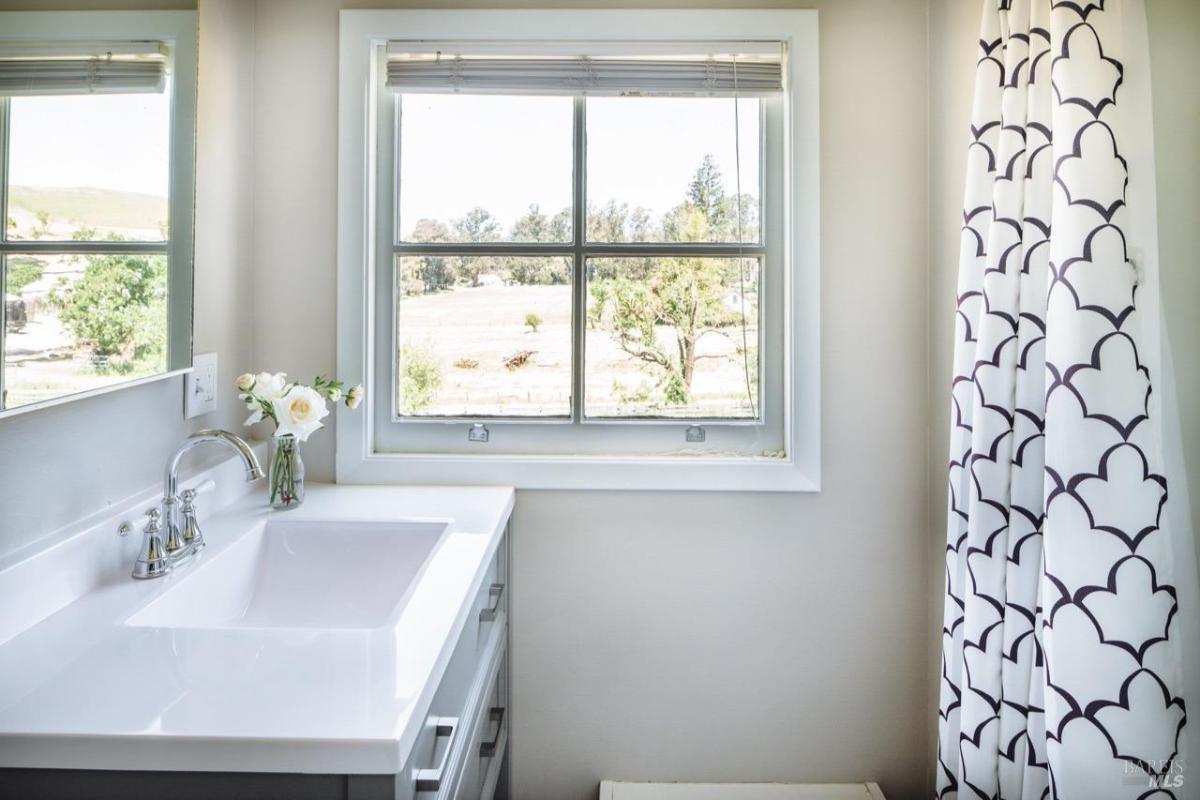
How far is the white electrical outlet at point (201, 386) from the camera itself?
1.52m

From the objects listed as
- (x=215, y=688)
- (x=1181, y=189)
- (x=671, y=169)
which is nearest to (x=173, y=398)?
(x=215, y=688)

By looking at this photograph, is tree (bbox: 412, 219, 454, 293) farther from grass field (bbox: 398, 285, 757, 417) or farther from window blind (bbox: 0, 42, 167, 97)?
window blind (bbox: 0, 42, 167, 97)

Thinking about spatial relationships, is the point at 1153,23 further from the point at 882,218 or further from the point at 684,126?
the point at 684,126

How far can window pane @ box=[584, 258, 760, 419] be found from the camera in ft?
6.10

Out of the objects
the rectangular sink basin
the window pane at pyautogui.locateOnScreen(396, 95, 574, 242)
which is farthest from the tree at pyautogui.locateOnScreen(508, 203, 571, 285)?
the rectangular sink basin

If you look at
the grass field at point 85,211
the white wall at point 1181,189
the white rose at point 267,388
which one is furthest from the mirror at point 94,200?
the white wall at point 1181,189

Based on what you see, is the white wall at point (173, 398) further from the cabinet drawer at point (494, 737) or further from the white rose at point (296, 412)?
the cabinet drawer at point (494, 737)

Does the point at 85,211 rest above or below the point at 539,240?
below

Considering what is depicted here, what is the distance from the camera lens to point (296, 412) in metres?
1.54

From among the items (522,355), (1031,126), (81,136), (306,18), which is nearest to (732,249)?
(522,355)

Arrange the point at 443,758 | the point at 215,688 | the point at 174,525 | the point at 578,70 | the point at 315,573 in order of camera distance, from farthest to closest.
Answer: the point at 578,70, the point at 315,573, the point at 174,525, the point at 443,758, the point at 215,688

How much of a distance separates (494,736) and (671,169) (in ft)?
4.31

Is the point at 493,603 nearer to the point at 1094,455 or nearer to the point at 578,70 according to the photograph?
the point at 1094,455

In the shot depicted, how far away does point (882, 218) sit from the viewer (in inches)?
70.5
